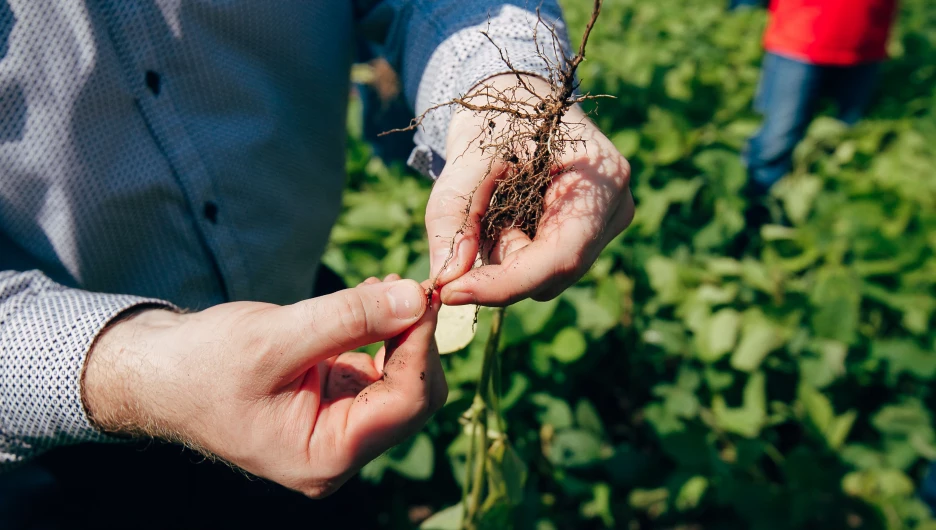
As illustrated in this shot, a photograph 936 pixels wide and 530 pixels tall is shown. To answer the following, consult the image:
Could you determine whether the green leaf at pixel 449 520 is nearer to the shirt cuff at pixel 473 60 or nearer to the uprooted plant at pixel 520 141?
the uprooted plant at pixel 520 141

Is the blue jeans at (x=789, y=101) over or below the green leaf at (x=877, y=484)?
over

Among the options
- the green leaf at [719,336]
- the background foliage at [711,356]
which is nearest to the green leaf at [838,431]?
the background foliage at [711,356]

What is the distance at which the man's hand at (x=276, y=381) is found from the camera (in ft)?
2.73

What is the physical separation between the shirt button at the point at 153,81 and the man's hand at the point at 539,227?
0.53 metres

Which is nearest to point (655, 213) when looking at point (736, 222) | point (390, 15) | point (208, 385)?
point (736, 222)

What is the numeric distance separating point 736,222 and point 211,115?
1.96 m

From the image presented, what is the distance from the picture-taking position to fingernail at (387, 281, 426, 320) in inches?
34.4

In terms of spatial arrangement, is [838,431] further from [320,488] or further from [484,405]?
[320,488]

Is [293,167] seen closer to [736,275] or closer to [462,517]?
[462,517]

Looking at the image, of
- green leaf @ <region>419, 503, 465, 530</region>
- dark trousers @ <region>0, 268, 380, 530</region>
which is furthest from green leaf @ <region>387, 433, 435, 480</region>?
dark trousers @ <region>0, 268, 380, 530</region>

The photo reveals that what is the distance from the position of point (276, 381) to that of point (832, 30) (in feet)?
10.1

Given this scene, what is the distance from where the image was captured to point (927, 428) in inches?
77.7

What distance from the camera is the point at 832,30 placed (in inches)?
111

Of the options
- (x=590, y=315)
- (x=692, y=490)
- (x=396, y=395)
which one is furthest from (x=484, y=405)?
(x=692, y=490)
